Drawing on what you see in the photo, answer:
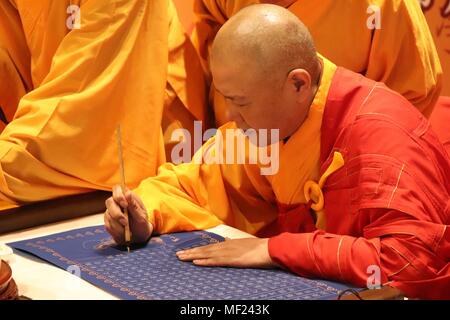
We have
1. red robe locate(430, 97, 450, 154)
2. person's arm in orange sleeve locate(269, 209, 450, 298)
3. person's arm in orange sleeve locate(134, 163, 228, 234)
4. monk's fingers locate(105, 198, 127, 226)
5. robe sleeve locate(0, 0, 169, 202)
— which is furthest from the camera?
red robe locate(430, 97, 450, 154)

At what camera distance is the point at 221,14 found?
3.03 meters

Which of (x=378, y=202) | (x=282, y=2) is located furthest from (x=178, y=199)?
(x=282, y=2)

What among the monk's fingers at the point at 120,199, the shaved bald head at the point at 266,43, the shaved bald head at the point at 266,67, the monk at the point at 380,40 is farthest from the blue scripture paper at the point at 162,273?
the monk at the point at 380,40

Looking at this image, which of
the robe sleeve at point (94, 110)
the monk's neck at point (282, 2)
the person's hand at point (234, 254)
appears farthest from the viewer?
the monk's neck at point (282, 2)

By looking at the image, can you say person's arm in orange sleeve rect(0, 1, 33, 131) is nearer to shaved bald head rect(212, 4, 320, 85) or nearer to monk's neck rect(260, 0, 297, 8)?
monk's neck rect(260, 0, 297, 8)

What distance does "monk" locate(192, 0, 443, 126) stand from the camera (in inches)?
110

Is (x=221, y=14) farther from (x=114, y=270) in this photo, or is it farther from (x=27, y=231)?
(x=114, y=270)

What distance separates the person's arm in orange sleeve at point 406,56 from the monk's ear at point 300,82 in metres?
0.69

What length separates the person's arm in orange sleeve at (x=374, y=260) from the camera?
77.5 inches

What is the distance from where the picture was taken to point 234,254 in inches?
84.0

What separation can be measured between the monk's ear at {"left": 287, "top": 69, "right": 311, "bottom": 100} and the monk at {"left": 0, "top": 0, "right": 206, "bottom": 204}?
2.16 ft

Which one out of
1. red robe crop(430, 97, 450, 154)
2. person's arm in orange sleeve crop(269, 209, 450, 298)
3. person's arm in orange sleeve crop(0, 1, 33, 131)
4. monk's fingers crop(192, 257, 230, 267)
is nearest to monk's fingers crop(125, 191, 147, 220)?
monk's fingers crop(192, 257, 230, 267)

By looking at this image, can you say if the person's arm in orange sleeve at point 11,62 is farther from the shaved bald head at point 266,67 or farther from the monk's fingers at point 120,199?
the shaved bald head at point 266,67

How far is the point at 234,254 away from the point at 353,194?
1.00ft
